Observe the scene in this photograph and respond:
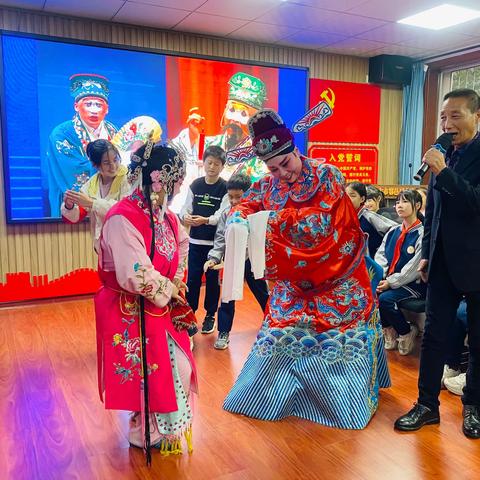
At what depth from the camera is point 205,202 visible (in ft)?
11.4

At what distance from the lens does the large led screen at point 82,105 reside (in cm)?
409

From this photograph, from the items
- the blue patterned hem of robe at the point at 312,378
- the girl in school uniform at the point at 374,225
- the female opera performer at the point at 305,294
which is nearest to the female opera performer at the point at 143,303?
the female opera performer at the point at 305,294

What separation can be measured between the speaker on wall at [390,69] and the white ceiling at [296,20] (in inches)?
10.0

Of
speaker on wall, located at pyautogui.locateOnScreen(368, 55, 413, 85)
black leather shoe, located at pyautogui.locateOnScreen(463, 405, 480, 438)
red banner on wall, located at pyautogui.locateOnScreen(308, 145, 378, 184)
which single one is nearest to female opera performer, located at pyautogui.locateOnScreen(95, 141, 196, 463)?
black leather shoe, located at pyautogui.locateOnScreen(463, 405, 480, 438)

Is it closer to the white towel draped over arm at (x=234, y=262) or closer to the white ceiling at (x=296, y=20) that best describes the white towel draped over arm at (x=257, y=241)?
the white towel draped over arm at (x=234, y=262)

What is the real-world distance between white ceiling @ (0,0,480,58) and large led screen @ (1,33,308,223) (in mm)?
305

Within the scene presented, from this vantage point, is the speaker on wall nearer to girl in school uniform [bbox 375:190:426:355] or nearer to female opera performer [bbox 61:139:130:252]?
girl in school uniform [bbox 375:190:426:355]

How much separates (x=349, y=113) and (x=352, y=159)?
0.52 metres

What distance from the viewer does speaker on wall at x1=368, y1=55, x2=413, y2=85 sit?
560 centimetres

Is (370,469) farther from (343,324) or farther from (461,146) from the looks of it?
(461,146)

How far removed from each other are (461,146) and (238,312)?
2.46 m

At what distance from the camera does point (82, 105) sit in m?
→ 4.32

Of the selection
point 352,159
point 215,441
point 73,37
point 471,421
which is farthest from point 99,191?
point 352,159

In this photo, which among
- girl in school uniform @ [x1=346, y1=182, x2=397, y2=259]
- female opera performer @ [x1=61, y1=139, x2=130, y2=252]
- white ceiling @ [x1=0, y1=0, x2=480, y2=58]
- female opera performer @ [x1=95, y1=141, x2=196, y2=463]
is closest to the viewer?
female opera performer @ [x1=95, y1=141, x2=196, y2=463]
